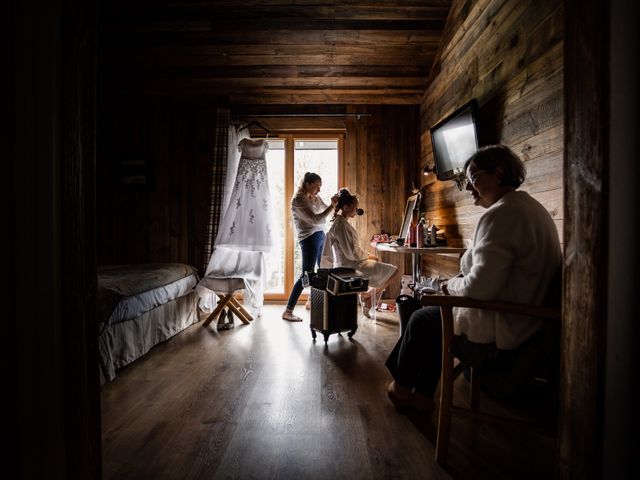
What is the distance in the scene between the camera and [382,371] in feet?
7.69

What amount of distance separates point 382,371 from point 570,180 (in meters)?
1.76

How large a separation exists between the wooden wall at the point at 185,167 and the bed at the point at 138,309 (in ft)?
3.31

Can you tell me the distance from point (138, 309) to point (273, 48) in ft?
9.62

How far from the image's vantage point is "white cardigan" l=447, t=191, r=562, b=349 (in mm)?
1328

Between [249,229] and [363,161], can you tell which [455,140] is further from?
[249,229]

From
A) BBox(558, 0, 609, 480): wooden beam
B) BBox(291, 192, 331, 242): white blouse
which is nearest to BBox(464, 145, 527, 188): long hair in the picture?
BBox(558, 0, 609, 480): wooden beam

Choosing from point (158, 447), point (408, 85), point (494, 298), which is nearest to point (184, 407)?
point (158, 447)

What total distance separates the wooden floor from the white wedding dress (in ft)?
3.66

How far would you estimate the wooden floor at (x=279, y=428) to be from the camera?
53.7 inches

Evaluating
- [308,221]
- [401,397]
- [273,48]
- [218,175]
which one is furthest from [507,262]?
[218,175]

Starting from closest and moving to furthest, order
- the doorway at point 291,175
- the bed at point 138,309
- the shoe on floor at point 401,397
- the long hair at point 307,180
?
1. the shoe on floor at point 401,397
2. the bed at point 138,309
3. the long hair at point 307,180
4. the doorway at point 291,175

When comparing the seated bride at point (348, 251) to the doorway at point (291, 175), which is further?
the doorway at point (291, 175)

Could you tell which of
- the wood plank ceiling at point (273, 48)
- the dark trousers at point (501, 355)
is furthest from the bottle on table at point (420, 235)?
the wood plank ceiling at point (273, 48)

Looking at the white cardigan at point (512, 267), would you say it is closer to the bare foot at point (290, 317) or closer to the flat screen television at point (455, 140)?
the flat screen television at point (455, 140)
